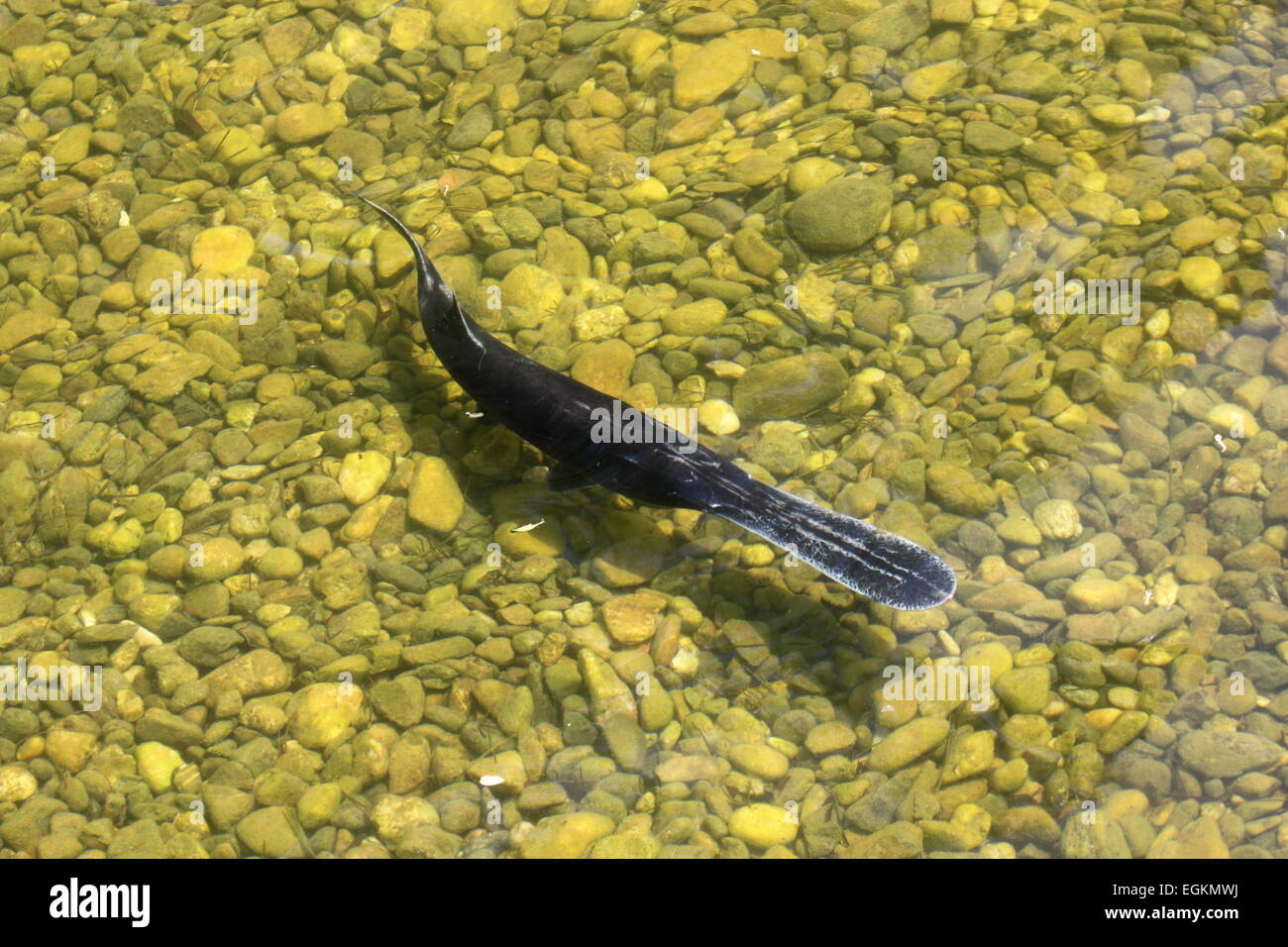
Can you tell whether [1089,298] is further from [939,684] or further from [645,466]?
[645,466]

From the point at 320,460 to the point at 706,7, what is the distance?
12.1 ft

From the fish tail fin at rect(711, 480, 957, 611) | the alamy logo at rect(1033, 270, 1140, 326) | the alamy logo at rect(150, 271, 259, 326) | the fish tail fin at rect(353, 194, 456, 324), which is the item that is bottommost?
the alamy logo at rect(150, 271, 259, 326)

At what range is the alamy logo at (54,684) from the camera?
4262 mm

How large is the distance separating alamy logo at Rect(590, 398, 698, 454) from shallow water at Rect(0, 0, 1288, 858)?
0.33 meters

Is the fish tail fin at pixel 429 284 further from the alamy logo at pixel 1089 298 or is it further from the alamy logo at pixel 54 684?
the alamy logo at pixel 1089 298

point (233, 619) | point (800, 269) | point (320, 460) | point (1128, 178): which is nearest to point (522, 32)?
point (800, 269)

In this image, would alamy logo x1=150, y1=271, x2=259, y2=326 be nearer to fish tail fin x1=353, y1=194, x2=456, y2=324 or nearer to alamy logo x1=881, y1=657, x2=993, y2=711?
fish tail fin x1=353, y1=194, x2=456, y2=324

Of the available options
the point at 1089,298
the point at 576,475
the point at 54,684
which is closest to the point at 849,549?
the point at 576,475

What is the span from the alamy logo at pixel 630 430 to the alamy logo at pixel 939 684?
1.24m

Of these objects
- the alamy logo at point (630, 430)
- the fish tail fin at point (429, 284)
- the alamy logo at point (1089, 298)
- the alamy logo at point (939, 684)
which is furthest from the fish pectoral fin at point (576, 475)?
the alamy logo at point (1089, 298)

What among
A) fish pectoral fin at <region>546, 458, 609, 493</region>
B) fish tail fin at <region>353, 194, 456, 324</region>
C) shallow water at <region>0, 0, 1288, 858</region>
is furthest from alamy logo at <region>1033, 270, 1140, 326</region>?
fish tail fin at <region>353, 194, 456, 324</region>

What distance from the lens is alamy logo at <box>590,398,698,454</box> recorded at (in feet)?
14.5

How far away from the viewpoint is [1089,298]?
5.00 m

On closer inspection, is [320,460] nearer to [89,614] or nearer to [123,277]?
[89,614]
